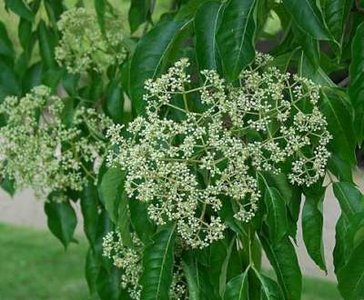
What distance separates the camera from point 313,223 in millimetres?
1533

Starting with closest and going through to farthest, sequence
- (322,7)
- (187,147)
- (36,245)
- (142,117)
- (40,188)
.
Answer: (187,147) < (142,117) < (322,7) < (40,188) < (36,245)

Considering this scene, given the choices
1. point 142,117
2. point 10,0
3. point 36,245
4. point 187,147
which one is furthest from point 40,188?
point 36,245

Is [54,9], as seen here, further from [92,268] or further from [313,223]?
[313,223]

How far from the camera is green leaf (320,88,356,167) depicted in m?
1.52

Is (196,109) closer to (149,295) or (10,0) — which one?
(149,295)

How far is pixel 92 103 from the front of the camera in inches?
101

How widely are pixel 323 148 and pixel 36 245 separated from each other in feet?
21.2

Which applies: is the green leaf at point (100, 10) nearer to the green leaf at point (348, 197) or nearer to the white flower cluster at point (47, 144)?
the white flower cluster at point (47, 144)

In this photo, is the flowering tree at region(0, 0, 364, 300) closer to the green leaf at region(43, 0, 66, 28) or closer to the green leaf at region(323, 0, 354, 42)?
the green leaf at region(323, 0, 354, 42)

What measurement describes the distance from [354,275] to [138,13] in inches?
54.8

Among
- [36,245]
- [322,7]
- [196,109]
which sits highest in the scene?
[36,245]

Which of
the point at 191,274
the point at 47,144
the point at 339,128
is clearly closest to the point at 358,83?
the point at 339,128

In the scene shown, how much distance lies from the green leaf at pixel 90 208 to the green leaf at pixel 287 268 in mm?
1022

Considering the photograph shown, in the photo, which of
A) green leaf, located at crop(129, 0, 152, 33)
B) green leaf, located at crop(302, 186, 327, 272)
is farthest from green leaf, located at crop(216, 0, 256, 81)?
green leaf, located at crop(129, 0, 152, 33)
